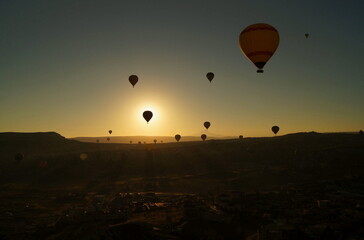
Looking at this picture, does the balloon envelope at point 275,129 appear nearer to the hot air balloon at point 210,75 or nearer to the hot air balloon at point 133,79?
the hot air balloon at point 210,75

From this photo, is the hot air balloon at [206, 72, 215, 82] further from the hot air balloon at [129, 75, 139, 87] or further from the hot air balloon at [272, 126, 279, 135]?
the hot air balloon at [272, 126, 279, 135]

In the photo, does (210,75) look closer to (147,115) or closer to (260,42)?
(147,115)

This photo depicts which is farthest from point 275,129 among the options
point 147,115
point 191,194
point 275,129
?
point 191,194

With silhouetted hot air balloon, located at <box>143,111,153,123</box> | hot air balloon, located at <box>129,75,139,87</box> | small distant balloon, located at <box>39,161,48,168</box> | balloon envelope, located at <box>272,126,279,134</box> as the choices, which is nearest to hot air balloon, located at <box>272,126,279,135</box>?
balloon envelope, located at <box>272,126,279,134</box>

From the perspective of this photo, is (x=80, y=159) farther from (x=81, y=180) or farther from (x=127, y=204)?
(x=127, y=204)

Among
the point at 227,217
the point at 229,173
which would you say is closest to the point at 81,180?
the point at 229,173

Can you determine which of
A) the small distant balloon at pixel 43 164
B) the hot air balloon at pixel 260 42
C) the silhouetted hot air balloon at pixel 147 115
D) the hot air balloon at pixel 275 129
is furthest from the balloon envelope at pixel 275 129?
the hot air balloon at pixel 260 42
